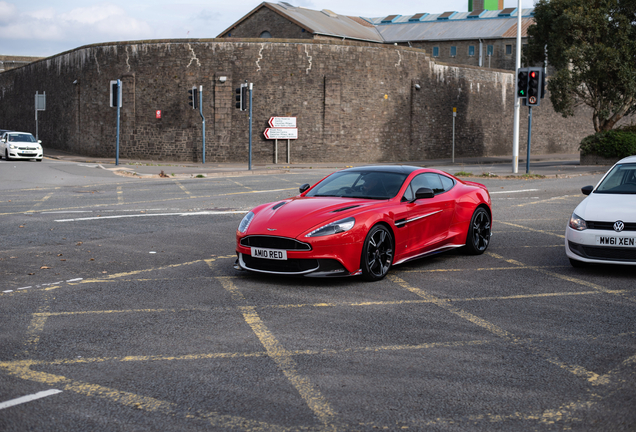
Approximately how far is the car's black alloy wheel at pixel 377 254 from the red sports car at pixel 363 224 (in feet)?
0.04

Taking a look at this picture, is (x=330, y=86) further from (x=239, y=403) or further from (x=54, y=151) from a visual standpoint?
(x=239, y=403)

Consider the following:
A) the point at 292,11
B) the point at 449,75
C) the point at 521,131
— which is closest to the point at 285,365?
the point at 449,75

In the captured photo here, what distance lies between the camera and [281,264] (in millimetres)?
7000

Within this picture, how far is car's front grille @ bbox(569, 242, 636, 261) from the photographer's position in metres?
7.36

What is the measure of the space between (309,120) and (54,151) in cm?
1957

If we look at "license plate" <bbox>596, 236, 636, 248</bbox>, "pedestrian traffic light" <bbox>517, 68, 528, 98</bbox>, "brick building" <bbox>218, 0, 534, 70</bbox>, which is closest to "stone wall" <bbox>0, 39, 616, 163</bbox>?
"brick building" <bbox>218, 0, 534, 70</bbox>

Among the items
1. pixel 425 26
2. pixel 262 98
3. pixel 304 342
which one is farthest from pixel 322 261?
pixel 425 26

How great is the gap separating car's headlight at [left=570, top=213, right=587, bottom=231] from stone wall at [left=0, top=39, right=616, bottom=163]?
29818 millimetres

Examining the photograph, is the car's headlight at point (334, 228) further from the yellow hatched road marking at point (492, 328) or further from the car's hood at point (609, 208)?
the car's hood at point (609, 208)

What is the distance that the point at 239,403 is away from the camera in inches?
149

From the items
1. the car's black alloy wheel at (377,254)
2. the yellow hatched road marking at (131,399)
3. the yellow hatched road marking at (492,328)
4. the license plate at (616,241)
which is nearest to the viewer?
the yellow hatched road marking at (131,399)

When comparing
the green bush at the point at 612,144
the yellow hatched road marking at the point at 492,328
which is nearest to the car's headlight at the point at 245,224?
the yellow hatched road marking at the point at 492,328

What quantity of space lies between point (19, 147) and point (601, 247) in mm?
30182

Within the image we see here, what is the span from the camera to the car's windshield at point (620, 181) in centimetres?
837
